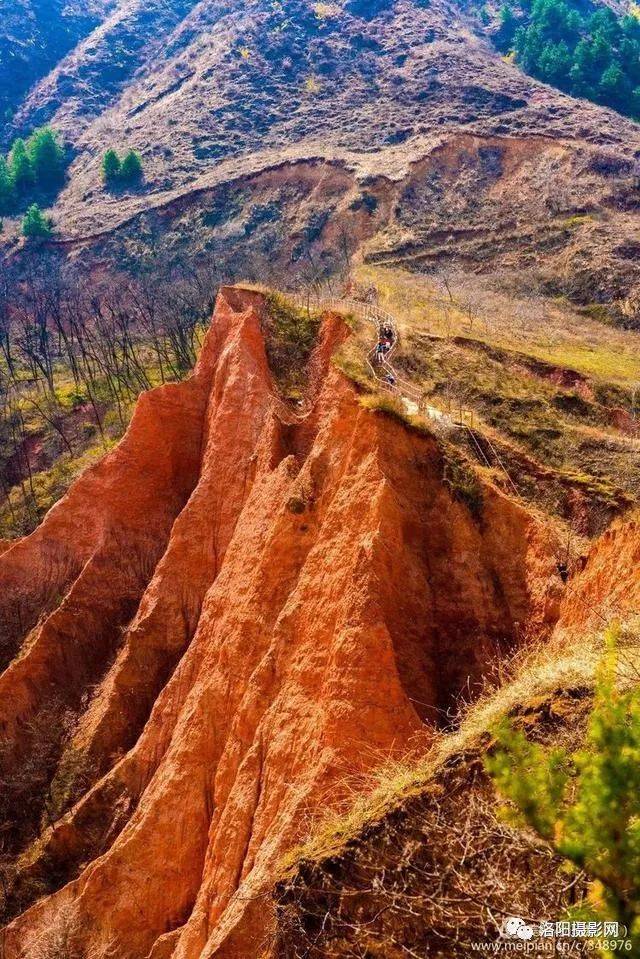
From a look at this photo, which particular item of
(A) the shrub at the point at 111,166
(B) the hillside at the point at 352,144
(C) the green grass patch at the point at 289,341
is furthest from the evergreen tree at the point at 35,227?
(C) the green grass patch at the point at 289,341

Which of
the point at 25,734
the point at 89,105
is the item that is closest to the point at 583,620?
the point at 25,734

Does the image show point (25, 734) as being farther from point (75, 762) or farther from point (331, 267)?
point (331, 267)

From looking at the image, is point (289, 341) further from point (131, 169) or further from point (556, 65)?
point (556, 65)

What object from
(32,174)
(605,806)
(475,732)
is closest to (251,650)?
(475,732)

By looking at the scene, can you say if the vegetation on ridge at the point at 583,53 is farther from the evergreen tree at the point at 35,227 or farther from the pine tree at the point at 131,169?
the evergreen tree at the point at 35,227

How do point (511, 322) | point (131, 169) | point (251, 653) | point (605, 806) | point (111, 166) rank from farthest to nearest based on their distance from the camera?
1. point (111, 166)
2. point (131, 169)
3. point (511, 322)
4. point (251, 653)
5. point (605, 806)

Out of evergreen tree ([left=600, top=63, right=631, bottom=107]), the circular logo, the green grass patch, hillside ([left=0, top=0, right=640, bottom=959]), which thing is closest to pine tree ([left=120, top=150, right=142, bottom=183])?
hillside ([left=0, top=0, right=640, bottom=959])
